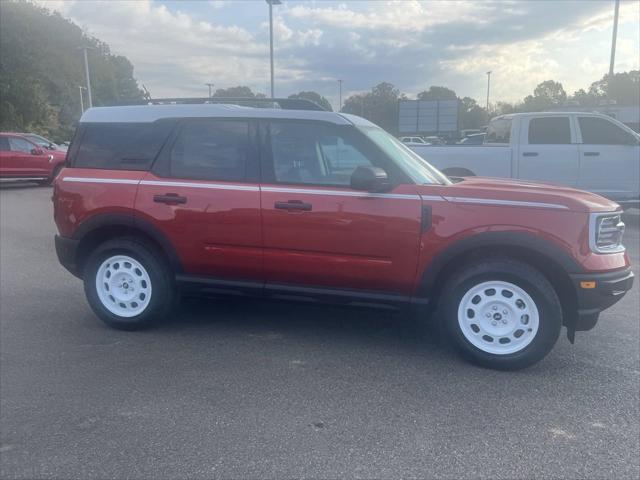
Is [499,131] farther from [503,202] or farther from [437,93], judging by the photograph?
[437,93]

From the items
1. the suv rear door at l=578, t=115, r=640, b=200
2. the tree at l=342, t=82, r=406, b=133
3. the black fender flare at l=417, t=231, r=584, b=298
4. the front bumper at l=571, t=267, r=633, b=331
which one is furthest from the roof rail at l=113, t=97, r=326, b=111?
the tree at l=342, t=82, r=406, b=133

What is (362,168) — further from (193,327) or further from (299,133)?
(193,327)

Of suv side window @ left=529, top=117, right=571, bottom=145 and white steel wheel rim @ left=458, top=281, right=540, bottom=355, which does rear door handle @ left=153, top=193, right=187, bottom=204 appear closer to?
white steel wheel rim @ left=458, top=281, right=540, bottom=355

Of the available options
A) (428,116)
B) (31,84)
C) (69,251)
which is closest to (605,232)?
(69,251)

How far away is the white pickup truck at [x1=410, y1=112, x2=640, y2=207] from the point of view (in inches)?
414

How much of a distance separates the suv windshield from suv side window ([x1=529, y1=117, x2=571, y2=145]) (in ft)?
21.2

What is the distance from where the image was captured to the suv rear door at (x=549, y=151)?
34.8ft

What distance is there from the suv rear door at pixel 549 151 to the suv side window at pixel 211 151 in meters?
7.16

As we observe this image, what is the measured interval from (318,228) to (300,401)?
1.37 meters

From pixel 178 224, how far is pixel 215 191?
44cm

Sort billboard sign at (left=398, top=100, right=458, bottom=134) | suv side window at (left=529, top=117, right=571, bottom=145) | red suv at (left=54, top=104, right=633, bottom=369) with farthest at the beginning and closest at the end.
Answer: billboard sign at (left=398, top=100, right=458, bottom=134), suv side window at (left=529, top=117, right=571, bottom=145), red suv at (left=54, top=104, right=633, bottom=369)

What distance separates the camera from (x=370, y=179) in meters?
4.34

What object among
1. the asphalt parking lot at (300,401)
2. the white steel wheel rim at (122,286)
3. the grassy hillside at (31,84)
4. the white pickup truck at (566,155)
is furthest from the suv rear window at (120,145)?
the grassy hillside at (31,84)

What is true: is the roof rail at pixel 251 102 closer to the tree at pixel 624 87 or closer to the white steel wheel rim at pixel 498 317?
the white steel wheel rim at pixel 498 317
